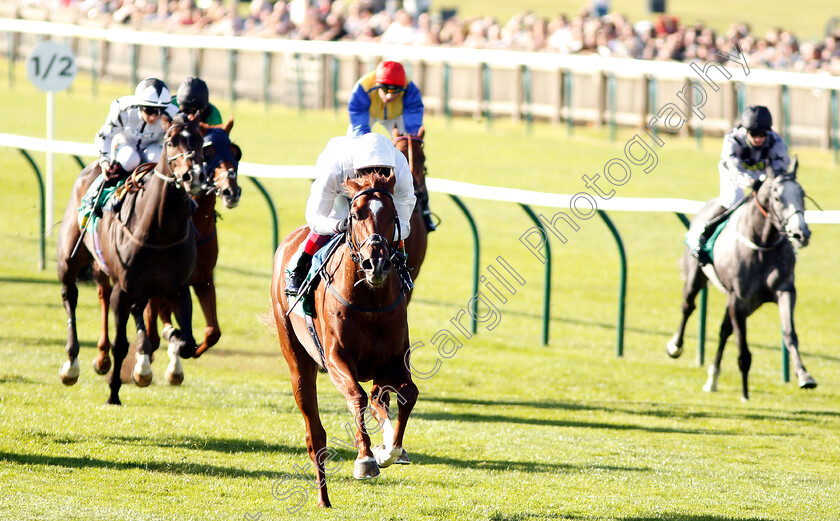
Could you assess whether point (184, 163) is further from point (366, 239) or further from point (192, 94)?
point (366, 239)

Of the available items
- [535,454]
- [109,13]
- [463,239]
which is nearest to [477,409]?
[535,454]

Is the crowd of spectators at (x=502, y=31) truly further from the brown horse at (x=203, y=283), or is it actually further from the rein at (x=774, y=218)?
the brown horse at (x=203, y=283)

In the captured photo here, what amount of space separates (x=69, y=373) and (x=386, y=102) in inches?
108

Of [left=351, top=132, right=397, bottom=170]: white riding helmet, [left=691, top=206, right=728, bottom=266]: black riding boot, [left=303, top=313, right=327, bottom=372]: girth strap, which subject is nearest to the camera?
[left=351, top=132, right=397, bottom=170]: white riding helmet

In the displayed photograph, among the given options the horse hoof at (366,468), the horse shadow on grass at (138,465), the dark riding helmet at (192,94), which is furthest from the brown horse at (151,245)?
the horse hoof at (366,468)

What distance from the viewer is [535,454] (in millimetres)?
6848

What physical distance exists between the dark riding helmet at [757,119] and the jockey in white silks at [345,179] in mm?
4057

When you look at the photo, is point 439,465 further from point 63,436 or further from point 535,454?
point 63,436

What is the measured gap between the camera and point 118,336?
291 inches

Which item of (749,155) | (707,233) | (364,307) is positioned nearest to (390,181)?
(364,307)

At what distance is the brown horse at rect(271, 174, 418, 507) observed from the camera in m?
4.86

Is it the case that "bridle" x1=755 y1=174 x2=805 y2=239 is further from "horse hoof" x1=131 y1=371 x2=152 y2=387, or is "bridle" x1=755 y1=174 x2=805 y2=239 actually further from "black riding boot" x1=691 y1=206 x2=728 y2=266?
"horse hoof" x1=131 y1=371 x2=152 y2=387

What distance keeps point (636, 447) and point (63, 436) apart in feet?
11.0

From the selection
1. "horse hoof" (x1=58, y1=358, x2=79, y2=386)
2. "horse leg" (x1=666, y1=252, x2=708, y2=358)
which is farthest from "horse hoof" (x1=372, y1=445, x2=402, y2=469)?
"horse leg" (x1=666, y1=252, x2=708, y2=358)
